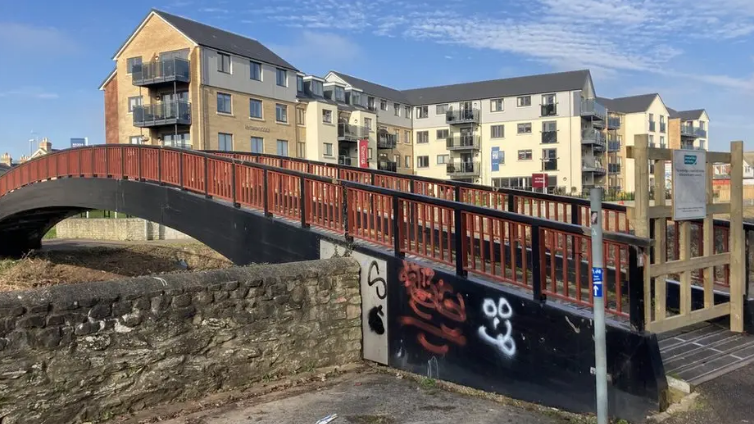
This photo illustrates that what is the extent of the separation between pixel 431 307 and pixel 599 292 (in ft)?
9.31

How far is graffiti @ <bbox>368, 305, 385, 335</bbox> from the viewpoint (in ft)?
23.7

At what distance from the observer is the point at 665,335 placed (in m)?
6.25

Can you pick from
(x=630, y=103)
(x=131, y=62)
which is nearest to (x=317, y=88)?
(x=131, y=62)

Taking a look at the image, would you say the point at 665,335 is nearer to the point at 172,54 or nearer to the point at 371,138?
the point at 172,54

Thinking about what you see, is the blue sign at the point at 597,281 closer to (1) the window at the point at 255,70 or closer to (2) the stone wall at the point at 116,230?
(2) the stone wall at the point at 116,230

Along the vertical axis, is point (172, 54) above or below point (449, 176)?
above

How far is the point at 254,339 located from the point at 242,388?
551mm

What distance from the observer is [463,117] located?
5972 centimetres

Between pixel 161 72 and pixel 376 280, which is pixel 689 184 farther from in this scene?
pixel 161 72

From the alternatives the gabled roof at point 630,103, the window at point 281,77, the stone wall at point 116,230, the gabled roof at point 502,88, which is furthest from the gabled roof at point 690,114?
the stone wall at point 116,230

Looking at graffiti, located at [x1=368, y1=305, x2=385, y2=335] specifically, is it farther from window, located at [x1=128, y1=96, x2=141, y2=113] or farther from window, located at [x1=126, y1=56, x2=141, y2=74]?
window, located at [x1=126, y1=56, x2=141, y2=74]

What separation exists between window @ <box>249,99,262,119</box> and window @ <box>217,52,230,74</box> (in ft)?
9.39

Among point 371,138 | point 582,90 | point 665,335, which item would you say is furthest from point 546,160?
point 665,335

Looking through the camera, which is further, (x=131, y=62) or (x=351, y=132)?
(x=351, y=132)
